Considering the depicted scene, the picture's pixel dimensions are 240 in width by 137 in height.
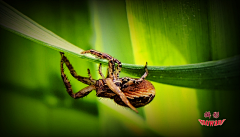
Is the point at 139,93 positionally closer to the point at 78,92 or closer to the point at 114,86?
the point at 114,86

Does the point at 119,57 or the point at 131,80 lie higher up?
the point at 119,57

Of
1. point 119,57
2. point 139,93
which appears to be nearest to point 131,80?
point 139,93

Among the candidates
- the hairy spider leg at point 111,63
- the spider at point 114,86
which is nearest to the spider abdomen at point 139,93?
the spider at point 114,86

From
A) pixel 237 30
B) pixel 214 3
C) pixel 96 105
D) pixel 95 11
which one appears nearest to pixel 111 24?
pixel 95 11

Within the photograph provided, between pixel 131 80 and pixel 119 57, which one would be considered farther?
pixel 119 57

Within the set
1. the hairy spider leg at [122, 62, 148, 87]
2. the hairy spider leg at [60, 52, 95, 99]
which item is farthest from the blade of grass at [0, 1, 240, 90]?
the hairy spider leg at [60, 52, 95, 99]

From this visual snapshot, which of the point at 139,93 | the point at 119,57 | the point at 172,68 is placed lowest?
the point at 139,93

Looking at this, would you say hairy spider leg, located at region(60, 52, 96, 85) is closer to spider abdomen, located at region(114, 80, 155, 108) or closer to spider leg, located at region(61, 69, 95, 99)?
spider leg, located at region(61, 69, 95, 99)
